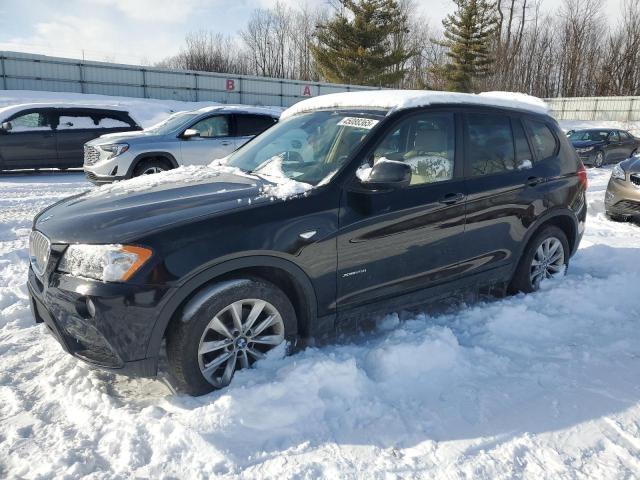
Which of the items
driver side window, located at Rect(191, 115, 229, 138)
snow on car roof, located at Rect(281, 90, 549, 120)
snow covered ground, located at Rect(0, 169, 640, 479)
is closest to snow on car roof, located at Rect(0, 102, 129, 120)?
driver side window, located at Rect(191, 115, 229, 138)

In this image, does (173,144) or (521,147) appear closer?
(521,147)

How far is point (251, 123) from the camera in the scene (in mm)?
10148

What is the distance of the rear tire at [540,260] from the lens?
445 cm

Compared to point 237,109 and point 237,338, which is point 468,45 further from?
point 237,338

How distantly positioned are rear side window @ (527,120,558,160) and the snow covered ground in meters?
1.48

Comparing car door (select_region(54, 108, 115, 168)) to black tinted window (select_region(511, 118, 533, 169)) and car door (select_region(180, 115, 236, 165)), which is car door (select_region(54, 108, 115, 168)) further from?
black tinted window (select_region(511, 118, 533, 169))

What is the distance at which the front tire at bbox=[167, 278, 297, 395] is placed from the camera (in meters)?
2.78

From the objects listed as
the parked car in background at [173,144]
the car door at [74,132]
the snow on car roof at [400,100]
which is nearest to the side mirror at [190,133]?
the parked car in background at [173,144]

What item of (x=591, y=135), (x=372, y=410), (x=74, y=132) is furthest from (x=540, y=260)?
(x=591, y=135)

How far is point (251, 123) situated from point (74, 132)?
452 cm

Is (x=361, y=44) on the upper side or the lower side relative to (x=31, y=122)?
upper

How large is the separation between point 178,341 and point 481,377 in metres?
1.89

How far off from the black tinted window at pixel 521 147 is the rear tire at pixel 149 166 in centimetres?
659

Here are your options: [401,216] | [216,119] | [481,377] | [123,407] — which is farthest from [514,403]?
[216,119]
